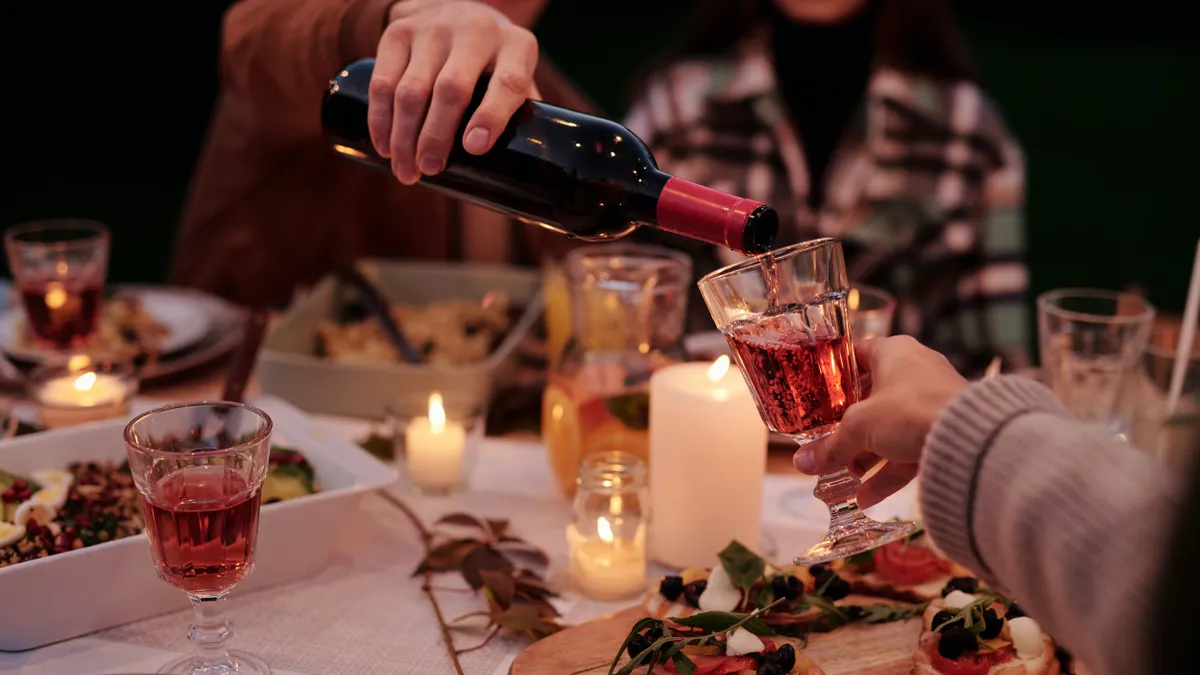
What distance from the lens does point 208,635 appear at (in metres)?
1.26

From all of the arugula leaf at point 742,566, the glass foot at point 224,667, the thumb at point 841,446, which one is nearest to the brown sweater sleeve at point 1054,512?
the thumb at point 841,446

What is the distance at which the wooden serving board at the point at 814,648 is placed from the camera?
1.27 m

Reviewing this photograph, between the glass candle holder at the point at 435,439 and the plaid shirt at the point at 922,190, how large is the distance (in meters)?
1.90

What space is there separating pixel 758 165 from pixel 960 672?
2538 mm

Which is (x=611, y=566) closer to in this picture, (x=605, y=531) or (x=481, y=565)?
(x=605, y=531)

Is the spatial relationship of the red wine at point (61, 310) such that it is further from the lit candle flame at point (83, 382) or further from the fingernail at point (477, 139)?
the fingernail at point (477, 139)

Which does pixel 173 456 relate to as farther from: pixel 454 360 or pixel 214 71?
pixel 214 71

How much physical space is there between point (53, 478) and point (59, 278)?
650 mm

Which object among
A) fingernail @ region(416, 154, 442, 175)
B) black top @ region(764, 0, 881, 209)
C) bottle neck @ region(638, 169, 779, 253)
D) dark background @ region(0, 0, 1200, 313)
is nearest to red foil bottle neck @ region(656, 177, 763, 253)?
bottle neck @ region(638, 169, 779, 253)

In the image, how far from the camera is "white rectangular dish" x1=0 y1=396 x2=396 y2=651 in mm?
1288

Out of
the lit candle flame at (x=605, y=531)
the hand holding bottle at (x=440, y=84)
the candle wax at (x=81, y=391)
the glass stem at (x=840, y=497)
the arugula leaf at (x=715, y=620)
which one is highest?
the hand holding bottle at (x=440, y=84)

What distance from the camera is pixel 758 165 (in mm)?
3584

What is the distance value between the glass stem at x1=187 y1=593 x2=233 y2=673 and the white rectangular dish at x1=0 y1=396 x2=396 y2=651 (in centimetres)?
11

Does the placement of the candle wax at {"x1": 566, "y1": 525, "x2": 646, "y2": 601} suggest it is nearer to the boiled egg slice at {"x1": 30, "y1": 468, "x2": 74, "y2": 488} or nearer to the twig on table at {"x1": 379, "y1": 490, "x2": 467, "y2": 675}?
the twig on table at {"x1": 379, "y1": 490, "x2": 467, "y2": 675}
